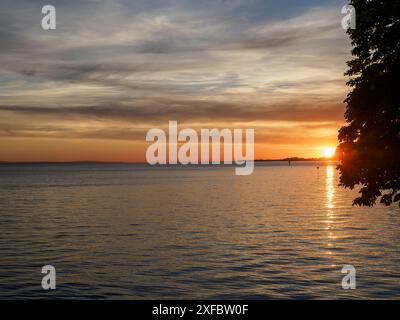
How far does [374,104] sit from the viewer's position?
77.3 ft

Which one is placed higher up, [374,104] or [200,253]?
[374,104]

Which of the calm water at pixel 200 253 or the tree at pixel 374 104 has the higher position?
the tree at pixel 374 104

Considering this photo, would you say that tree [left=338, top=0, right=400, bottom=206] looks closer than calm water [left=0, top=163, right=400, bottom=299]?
Yes

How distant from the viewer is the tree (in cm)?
2275

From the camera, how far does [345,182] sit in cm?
2431

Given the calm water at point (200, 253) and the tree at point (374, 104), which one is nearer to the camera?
the tree at point (374, 104)

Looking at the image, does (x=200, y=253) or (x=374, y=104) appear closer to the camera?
(x=374, y=104)

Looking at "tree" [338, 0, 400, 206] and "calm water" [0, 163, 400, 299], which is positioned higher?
"tree" [338, 0, 400, 206]

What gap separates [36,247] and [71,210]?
101 ft

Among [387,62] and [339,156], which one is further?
[339,156]

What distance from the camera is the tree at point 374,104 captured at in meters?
22.8
